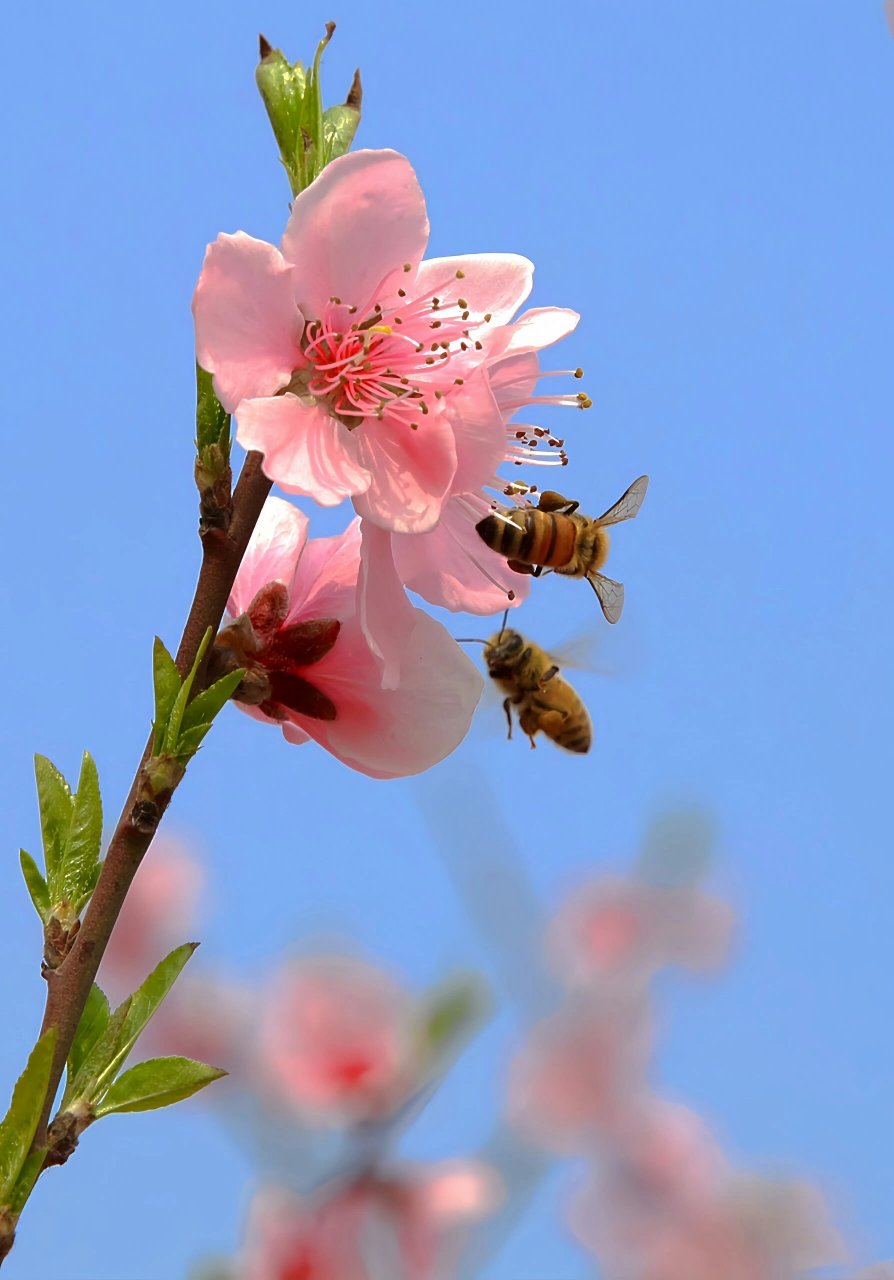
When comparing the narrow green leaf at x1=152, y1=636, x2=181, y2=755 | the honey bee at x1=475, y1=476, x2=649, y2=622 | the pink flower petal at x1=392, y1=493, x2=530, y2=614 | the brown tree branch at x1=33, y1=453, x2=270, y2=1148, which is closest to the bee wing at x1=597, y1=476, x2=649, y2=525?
the honey bee at x1=475, y1=476, x2=649, y2=622

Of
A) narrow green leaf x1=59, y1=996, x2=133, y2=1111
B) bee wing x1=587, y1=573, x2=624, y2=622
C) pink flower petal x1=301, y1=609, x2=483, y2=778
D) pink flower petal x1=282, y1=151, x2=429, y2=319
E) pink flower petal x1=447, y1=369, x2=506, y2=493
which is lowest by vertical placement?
narrow green leaf x1=59, y1=996, x2=133, y2=1111

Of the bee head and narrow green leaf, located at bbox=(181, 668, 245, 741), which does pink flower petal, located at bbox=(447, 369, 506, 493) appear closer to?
narrow green leaf, located at bbox=(181, 668, 245, 741)

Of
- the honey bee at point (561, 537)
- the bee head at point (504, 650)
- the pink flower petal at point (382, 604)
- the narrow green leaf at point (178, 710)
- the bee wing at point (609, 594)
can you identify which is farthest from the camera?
the bee head at point (504, 650)

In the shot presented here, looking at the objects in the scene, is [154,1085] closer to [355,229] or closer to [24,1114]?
[24,1114]

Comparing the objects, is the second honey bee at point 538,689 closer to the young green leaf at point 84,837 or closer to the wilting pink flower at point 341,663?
the wilting pink flower at point 341,663

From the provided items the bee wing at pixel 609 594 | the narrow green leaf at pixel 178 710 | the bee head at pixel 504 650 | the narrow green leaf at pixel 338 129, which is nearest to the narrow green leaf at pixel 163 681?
the narrow green leaf at pixel 178 710
